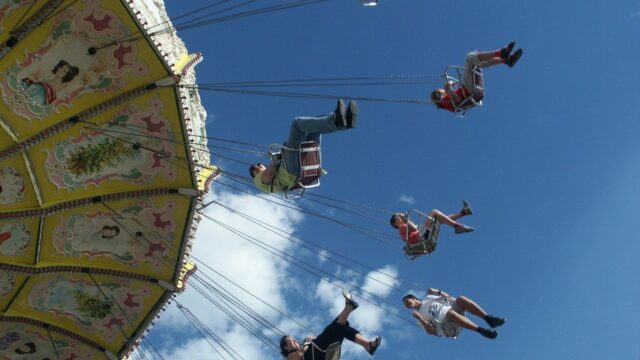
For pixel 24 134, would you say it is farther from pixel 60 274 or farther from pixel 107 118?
pixel 60 274

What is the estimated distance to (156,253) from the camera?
15648 millimetres

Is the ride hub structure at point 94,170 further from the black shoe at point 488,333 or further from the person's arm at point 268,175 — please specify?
the black shoe at point 488,333

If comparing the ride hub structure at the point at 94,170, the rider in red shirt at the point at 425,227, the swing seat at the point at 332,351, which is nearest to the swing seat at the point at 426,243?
the rider in red shirt at the point at 425,227

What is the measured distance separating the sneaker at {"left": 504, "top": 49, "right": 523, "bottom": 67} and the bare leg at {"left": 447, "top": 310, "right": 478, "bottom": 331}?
4.03 metres

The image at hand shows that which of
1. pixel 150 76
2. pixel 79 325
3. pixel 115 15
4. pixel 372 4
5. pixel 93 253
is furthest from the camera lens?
pixel 79 325

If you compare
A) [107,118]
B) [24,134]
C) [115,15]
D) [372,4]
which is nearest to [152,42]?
[115,15]

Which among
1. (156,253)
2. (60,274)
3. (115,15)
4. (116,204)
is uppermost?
(115,15)

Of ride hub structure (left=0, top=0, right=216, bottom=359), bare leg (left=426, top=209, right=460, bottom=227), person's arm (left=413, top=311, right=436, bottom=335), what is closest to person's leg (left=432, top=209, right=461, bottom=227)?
bare leg (left=426, top=209, right=460, bottom=227)

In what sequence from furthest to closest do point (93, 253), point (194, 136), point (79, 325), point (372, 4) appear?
point (79, 325) → point (93, 253) → point (194, 136) → point (372, 4)

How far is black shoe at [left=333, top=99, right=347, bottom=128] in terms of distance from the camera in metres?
10.2

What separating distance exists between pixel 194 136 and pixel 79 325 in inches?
243

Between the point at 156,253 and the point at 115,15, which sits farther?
the point at 156,253

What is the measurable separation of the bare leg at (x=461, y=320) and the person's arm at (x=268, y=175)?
3631 millimetres

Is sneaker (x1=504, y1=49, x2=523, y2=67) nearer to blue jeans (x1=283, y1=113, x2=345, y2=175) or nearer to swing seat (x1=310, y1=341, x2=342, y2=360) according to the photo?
blue jeans (x1=283, y1=113, x2=345, y2=175)
